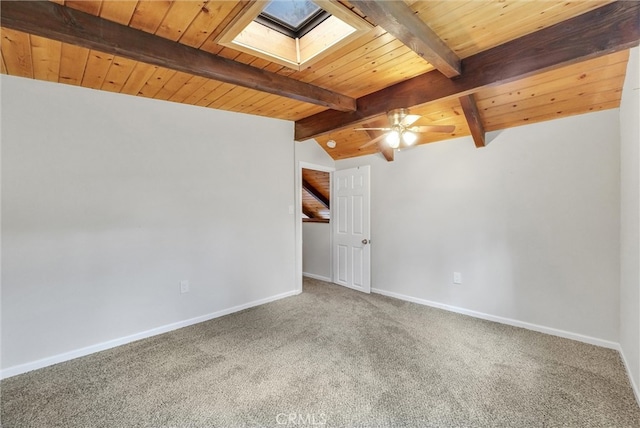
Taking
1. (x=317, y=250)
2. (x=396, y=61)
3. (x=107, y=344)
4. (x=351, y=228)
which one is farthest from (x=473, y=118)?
(x=107, y=344)

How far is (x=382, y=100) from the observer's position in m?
2.72

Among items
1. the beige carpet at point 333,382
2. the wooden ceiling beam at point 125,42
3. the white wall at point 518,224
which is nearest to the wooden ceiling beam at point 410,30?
the wooden ceiling beam at point 125,42

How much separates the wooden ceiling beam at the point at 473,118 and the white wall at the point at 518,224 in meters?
0.20

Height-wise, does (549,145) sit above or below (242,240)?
above

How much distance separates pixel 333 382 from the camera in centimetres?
202

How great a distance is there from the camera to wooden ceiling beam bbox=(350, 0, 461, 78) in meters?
1.42

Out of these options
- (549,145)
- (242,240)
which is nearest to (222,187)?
(242,240)

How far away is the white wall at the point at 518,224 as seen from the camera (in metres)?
2.52

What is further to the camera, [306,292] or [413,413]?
[306,292]

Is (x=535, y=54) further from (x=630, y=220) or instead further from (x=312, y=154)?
(x=312, y=154)

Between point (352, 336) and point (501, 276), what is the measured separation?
177 centimetres

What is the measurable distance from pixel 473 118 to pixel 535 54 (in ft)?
2.79

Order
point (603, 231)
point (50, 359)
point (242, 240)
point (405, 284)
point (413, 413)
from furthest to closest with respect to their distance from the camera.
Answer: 1. point (405, 284)
2. point (242, 240)
3. point (603, 231)
4. point (50, 359)
5. point (413, 413)

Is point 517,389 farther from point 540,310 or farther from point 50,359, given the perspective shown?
point 50,359
